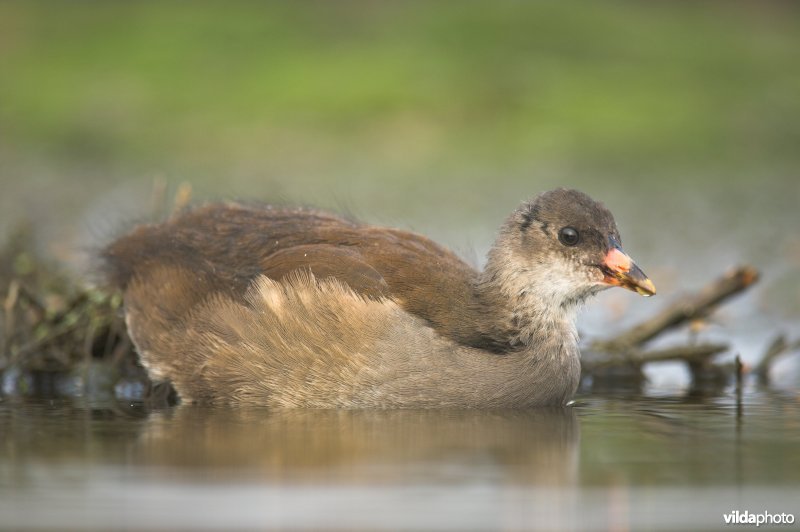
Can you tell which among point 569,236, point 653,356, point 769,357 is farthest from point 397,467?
point 769,357

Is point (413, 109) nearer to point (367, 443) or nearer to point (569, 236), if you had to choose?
point (569, 236)

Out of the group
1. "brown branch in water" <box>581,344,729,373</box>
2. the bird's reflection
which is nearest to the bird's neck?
the bird's reflection

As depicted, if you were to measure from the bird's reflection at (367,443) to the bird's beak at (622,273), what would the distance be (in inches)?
30.6

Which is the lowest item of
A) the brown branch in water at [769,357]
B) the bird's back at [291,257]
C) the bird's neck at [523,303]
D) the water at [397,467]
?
the water at [397,467]

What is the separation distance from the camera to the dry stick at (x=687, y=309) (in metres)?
9.43

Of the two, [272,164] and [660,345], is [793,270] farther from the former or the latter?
[272,164]

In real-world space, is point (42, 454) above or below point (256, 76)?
below

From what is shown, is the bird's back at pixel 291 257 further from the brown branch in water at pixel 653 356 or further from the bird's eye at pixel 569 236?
the brown branch in water at pixel 653 356

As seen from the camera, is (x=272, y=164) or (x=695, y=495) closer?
(x=695, y=495)

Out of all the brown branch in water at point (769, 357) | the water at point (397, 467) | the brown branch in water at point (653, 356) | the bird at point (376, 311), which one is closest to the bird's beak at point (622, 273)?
the bird at point (376, 311)

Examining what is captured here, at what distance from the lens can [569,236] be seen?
26.6ft

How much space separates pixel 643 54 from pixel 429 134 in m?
4.21

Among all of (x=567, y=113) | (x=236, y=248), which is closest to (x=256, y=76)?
(x=567, y=113)

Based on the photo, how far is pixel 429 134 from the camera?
64.6ft
